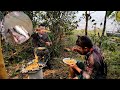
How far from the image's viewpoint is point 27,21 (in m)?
3.93

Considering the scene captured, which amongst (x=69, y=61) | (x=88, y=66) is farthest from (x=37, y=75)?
(x=88, y=66)

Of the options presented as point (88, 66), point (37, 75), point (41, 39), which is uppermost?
point (41, 39)

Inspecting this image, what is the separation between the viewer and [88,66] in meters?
3.94

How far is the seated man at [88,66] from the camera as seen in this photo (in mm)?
3932

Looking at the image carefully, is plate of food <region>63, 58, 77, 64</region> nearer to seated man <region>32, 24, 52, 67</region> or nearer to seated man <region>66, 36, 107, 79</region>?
seated man <region>66, 36, 107, 79</region>

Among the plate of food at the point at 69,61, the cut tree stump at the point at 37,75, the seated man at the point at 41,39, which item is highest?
the seated man at the point at 41,39

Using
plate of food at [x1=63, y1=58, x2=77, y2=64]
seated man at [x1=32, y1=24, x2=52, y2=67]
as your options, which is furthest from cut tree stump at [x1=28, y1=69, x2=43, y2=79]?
plate of food at [x1=63, y1=58, x2=77, y2=64]

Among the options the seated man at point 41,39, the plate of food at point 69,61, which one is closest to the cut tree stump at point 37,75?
the seated man at point 41,39

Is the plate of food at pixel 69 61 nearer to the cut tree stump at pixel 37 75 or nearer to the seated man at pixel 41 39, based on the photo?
the seated man at pixel 41 39

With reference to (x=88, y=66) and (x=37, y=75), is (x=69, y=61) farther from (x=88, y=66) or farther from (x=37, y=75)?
(x=37, y=75)

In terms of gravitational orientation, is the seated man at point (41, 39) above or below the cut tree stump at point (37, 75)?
above
